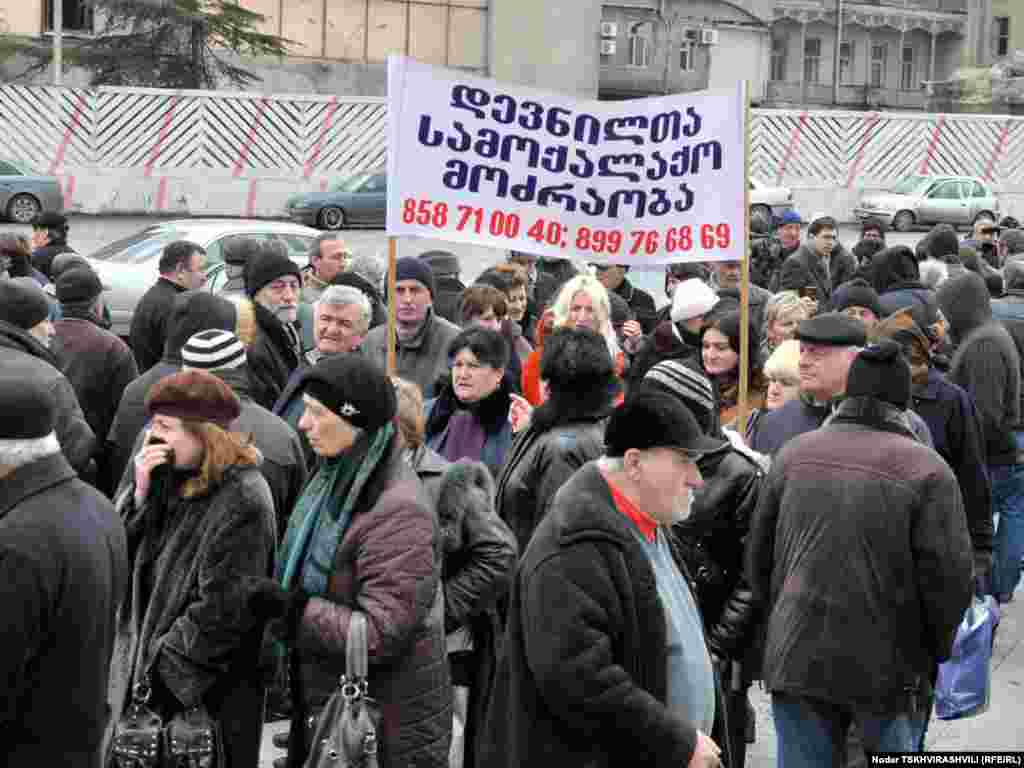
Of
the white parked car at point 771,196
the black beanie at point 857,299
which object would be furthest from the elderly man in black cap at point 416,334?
the white parked car at point 771,196

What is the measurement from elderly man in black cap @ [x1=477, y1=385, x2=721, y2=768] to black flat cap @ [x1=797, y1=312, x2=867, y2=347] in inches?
80.7

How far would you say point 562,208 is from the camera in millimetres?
7957

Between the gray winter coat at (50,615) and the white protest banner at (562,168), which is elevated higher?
the white protest banner at (562,168)

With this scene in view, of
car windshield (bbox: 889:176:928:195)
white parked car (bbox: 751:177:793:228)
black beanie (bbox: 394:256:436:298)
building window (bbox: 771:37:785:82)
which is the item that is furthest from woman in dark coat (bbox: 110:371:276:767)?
building window (bbox: 771:37:785:82)

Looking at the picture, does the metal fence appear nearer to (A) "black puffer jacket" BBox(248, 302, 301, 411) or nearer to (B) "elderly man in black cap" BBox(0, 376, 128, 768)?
(A) "black puffer jacket" BBox(248, 302, 301, 411)

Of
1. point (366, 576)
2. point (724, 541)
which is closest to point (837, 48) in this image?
point (724, 541)

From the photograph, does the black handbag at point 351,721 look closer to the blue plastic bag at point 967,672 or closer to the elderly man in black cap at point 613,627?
the elderly man in black cap at point 613,627

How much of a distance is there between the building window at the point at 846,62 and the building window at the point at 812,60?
974 mm

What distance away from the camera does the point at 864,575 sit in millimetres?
5367

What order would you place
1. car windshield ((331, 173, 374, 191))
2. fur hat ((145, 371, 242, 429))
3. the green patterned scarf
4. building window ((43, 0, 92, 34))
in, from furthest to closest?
building window ((43, 0, 92, 34)) → car windshield ((331, 173, 374, 191)) → fur hat ((145, 371, 242, 429)) → the green patterned scarf

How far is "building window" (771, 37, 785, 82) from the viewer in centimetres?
7069

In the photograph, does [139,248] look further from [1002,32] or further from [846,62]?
[1002,32]

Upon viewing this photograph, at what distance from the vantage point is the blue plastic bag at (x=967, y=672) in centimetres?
659

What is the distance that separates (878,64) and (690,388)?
233 ft
